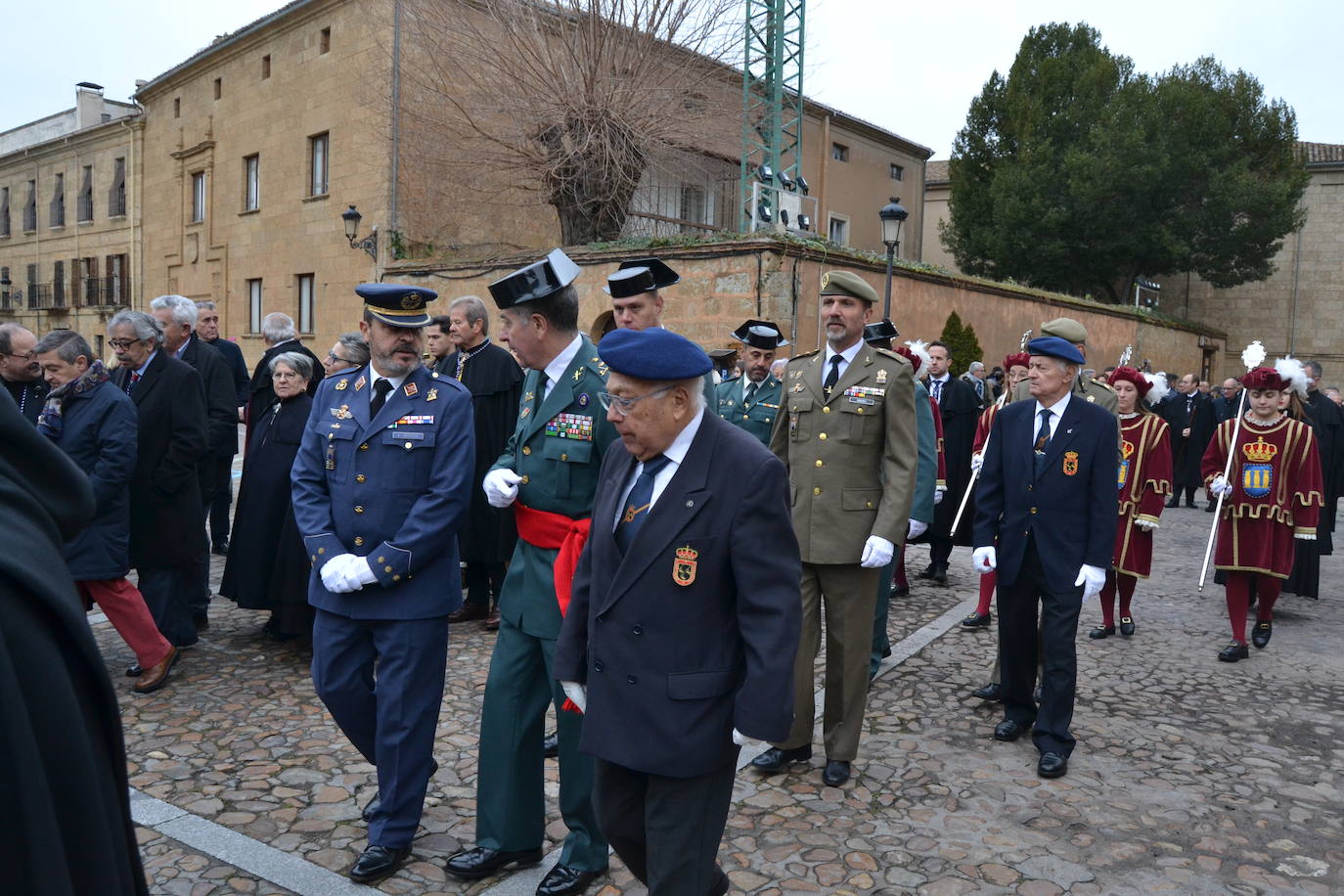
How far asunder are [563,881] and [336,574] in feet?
4.34

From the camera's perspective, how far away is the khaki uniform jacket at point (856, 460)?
15.4 ft

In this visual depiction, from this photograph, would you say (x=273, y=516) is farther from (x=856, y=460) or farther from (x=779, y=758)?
(x=856, y=460)

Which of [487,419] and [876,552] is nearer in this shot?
[876,552]

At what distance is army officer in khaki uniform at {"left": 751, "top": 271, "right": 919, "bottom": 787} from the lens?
4.65m

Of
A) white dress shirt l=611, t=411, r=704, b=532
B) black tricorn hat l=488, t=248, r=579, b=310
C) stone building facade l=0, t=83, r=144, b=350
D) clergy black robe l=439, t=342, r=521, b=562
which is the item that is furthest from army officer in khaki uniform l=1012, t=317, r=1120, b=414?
stone building facade l=0, t=83, r=144, b=350

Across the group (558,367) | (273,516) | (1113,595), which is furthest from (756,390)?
(558,367)

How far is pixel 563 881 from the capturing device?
3494mm

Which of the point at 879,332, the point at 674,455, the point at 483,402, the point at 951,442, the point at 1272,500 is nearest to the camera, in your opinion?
the point at 674,455

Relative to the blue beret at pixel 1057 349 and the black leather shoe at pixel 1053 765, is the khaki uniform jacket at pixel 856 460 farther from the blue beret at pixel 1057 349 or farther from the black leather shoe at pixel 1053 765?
the black leather shoe at pixel 1053 765

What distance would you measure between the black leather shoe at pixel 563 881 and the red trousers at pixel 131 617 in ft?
10.3

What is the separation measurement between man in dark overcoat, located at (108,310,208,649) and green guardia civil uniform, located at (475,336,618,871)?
3.19 m

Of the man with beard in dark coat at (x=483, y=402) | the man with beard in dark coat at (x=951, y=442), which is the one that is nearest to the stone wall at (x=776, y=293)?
the man with beard in dark coat at (x=951, y=442)

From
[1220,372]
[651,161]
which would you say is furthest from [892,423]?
[1220,372]

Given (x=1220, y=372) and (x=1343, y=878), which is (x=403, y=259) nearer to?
(x=1343, y=878)
